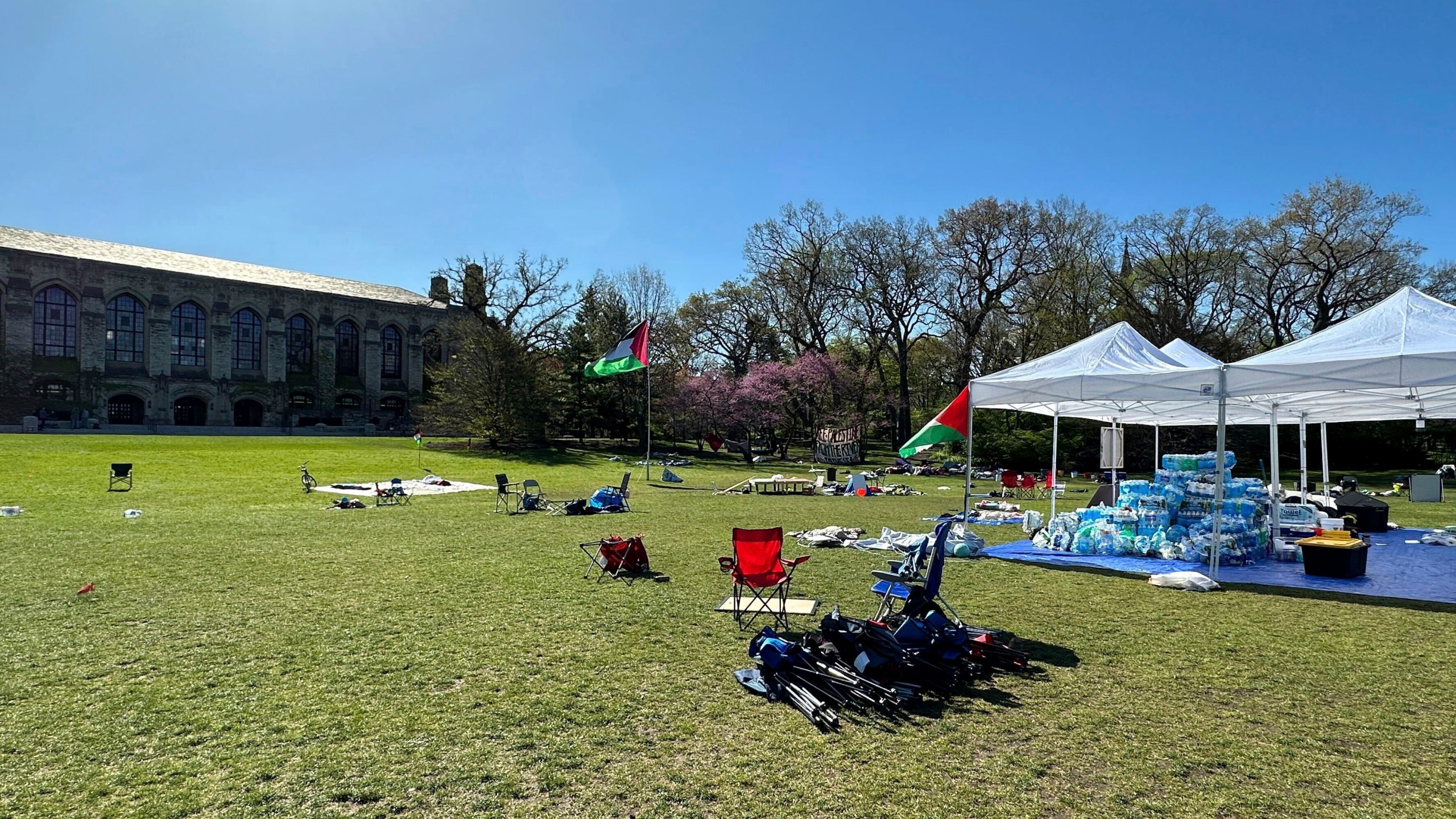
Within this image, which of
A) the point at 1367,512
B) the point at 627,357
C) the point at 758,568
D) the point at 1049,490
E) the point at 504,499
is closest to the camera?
the point at 758,568

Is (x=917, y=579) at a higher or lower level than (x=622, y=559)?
higher

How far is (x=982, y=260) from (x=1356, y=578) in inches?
1173

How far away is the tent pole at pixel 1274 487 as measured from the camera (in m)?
10.9

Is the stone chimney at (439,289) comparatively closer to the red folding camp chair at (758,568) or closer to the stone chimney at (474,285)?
the stone chimney at (474,285)

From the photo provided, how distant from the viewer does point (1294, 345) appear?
30.4 feet

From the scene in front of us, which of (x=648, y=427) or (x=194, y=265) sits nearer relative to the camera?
(x=648, y=427)

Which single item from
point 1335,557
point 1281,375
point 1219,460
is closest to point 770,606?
point 1219,460

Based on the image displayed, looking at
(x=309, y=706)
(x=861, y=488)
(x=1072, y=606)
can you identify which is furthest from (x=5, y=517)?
(x=861, y=488)

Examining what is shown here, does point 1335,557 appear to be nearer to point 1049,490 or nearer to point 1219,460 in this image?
point 1219,460

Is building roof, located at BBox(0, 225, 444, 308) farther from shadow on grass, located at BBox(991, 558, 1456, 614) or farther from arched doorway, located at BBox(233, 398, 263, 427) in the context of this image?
shadow on grass, located at BBox(991, 558, 1456, 614)

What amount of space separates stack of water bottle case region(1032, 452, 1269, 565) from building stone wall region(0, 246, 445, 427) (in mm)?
47322

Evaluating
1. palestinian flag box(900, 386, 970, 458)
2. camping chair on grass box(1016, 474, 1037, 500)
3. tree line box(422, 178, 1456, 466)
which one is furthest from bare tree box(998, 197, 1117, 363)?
palestinian flag box(900, 386, 970, 458)

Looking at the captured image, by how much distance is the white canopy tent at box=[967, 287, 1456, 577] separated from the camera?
789cm

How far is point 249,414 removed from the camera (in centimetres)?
4828
